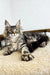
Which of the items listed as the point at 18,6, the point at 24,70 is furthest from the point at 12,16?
the point at 24,70

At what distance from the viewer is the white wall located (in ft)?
6.21

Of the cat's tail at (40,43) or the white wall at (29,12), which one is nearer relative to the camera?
the cat's tail at (40,43)

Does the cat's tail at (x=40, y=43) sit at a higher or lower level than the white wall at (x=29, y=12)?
lower

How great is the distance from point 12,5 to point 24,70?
158 centimetres

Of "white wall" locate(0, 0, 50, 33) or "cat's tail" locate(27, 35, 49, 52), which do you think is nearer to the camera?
"cat's tail" locate(27, 35, 49, 52)

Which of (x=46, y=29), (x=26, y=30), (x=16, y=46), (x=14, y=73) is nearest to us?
(x=14, y=73)

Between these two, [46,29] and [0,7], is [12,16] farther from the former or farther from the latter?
[46,29]

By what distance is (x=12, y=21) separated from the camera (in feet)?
6.71

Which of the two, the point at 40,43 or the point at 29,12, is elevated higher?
the point at 29,12

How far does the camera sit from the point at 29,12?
6.48ft

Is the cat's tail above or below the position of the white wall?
below

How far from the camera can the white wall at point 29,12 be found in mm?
1894

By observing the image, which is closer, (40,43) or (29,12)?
(40,43)

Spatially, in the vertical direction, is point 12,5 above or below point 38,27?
above
